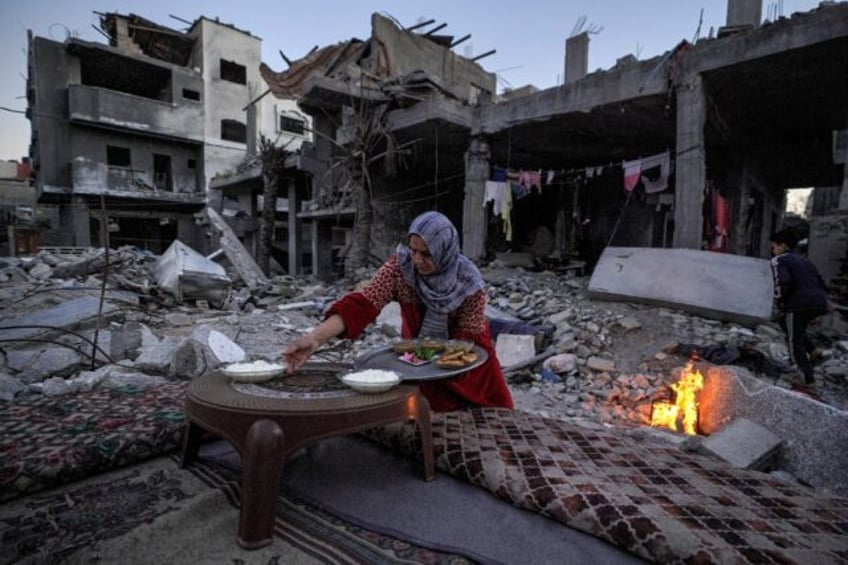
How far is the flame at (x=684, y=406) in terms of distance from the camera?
426 cm

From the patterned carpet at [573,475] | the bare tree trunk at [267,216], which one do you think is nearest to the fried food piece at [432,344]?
the patterned carpet at [573,475]

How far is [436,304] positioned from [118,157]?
80.0 feet

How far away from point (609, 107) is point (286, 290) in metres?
7.89

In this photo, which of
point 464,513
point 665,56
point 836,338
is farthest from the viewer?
point 665,56

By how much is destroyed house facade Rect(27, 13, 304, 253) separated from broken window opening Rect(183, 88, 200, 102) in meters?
0.05

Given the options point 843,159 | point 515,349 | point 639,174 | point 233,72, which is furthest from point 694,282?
point 233,72

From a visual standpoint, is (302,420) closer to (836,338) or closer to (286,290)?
(836,338)

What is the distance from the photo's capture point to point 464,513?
1853mm

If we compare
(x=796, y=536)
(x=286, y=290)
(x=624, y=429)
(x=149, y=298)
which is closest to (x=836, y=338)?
(x=624, y=429)

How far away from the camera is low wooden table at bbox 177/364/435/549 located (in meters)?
1.53

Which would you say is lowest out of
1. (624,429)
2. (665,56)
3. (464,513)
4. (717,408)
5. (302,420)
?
(624,429)

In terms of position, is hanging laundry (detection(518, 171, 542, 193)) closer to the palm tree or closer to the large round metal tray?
the palm tree

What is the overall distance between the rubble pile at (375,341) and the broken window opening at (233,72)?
1776cm

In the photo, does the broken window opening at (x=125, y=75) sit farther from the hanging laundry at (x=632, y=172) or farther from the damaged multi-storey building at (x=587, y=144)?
the hanging laundry at (x=632, y=172)
